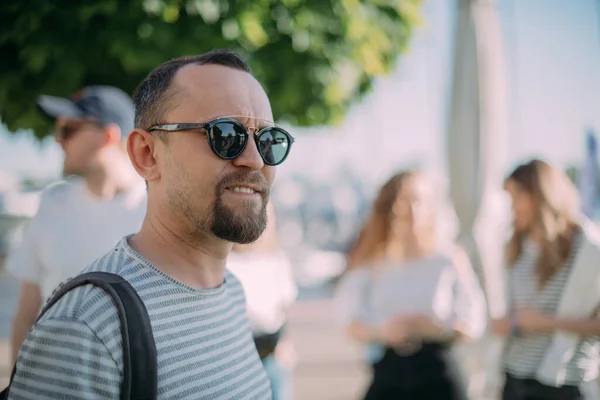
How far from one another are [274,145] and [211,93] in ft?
0.66

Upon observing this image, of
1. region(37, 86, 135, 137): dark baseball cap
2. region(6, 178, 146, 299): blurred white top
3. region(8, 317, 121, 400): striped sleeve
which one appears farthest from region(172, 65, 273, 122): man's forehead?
region(37, 86, 135, 137): dark baseball cap

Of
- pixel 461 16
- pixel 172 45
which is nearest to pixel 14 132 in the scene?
pixel 172 45

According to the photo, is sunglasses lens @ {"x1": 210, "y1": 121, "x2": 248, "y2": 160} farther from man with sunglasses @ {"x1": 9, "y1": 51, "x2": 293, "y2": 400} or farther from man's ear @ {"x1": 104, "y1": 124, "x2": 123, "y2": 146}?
man's ear @ {"x1": 104, "y1": 124, "x2": 123, "y2": 146}

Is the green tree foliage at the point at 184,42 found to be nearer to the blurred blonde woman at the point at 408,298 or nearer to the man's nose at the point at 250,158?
the blurred blonde woman at the point at 408,298

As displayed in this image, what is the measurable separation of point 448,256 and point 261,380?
201 centimetres

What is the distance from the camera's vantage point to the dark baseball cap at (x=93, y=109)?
2.57 metres

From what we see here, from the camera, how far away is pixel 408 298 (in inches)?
127

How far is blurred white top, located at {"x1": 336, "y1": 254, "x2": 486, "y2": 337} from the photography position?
321cm

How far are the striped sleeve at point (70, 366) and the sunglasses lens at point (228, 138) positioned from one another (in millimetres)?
484

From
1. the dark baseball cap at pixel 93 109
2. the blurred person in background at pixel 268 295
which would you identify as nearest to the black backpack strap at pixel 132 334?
the dark baseball cap at pixel 93 109

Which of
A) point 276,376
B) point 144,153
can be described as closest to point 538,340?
point 276,376

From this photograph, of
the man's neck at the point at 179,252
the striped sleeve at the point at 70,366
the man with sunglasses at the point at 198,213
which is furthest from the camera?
the man's neck at the point at 179,252

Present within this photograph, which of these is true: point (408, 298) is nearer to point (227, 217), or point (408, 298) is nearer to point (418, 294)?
point (418, 294)

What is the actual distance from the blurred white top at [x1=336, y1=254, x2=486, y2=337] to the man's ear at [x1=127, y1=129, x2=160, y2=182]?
2.08 m
